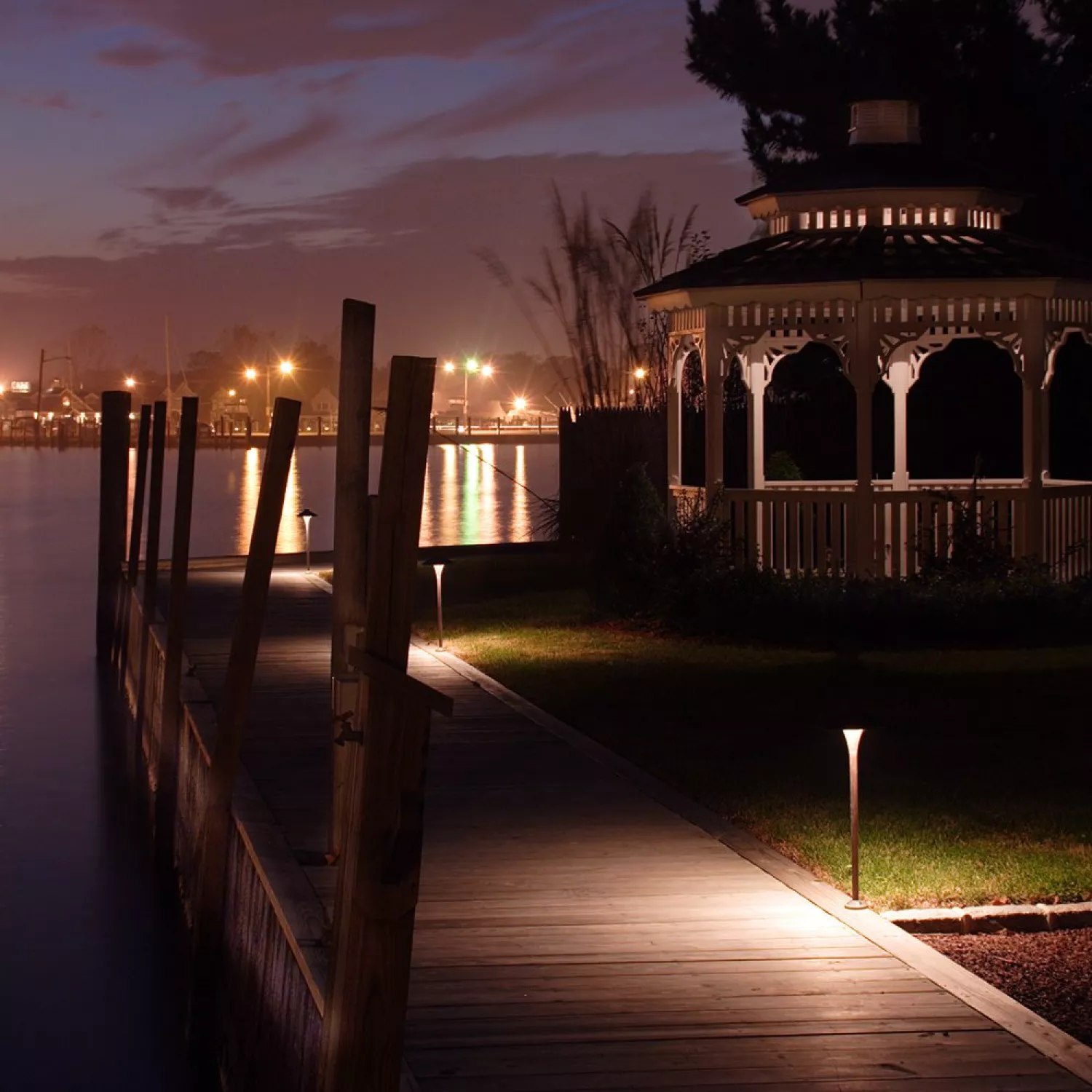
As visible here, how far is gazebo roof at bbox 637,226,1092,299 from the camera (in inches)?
715

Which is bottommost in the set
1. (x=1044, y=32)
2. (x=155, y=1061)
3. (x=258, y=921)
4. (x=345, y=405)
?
(x=155, y=1061)

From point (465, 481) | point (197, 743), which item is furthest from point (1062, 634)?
point (465, 481)

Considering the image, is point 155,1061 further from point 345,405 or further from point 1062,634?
point 1062,634

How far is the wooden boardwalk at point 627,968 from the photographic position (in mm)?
5840

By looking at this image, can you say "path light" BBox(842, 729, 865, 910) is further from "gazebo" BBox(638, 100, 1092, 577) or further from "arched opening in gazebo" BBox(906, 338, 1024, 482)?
"arched opening in gazebo" BBox(906, 338, 1024, 482)

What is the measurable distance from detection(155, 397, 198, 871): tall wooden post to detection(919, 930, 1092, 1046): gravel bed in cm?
650

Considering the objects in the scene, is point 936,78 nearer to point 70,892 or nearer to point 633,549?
point 633,549

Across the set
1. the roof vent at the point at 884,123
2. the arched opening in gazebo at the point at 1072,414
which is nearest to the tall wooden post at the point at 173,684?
the roof vent at the point at 884,123

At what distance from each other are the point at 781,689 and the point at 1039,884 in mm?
6299

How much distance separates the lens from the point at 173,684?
512 inches

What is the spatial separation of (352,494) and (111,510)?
53.0 feet

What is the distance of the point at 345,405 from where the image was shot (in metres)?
8.41

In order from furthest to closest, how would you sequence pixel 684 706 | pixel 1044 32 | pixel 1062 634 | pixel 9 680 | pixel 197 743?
pixel 1044 32, pixel 9 680, pixel 1062 634, pixel 684 706, pixel 197 743

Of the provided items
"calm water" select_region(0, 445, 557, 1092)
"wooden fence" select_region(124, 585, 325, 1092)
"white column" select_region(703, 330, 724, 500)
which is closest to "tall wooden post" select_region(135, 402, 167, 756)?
"calm water" select_region(0, 445, 557, 1092)
